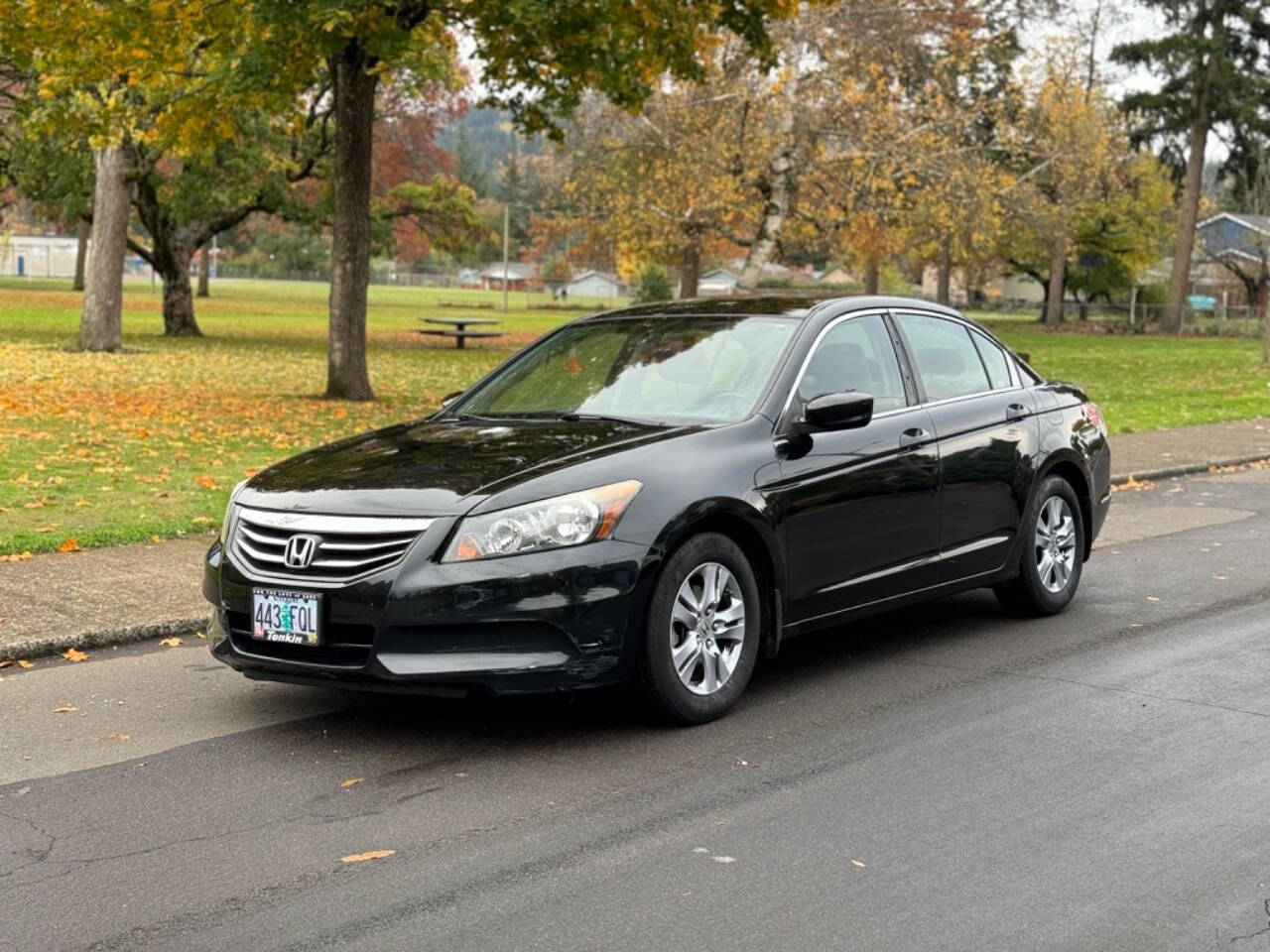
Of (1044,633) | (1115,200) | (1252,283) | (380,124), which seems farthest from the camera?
(1252,283)

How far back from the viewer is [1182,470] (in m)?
15.6

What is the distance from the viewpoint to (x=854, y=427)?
7008 mm

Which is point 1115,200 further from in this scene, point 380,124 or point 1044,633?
point 1044,633

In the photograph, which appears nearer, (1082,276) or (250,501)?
(250,501)

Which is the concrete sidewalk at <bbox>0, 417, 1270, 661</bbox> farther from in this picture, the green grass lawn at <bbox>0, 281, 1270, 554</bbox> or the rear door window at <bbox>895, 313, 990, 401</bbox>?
the rear door window at <bbox>895, 313, 990, 401</bbox>

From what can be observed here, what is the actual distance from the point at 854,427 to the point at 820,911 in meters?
3.02

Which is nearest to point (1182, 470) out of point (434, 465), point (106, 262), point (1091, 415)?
point (1091, 415)

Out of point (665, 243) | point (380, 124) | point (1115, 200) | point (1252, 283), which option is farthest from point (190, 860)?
point (1252, 283)

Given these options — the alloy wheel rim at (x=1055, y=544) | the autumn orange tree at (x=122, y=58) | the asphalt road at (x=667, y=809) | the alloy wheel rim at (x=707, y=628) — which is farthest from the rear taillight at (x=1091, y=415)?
the autumn orange tree at (x=122, y=58)

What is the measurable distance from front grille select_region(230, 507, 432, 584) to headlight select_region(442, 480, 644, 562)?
168 mm

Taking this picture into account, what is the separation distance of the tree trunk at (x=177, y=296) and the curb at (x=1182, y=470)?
26128mm

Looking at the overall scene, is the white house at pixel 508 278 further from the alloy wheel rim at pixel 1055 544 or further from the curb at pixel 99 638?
the curb at pixel 99 638

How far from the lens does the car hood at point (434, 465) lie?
5891mm

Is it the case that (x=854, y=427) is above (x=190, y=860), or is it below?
above
